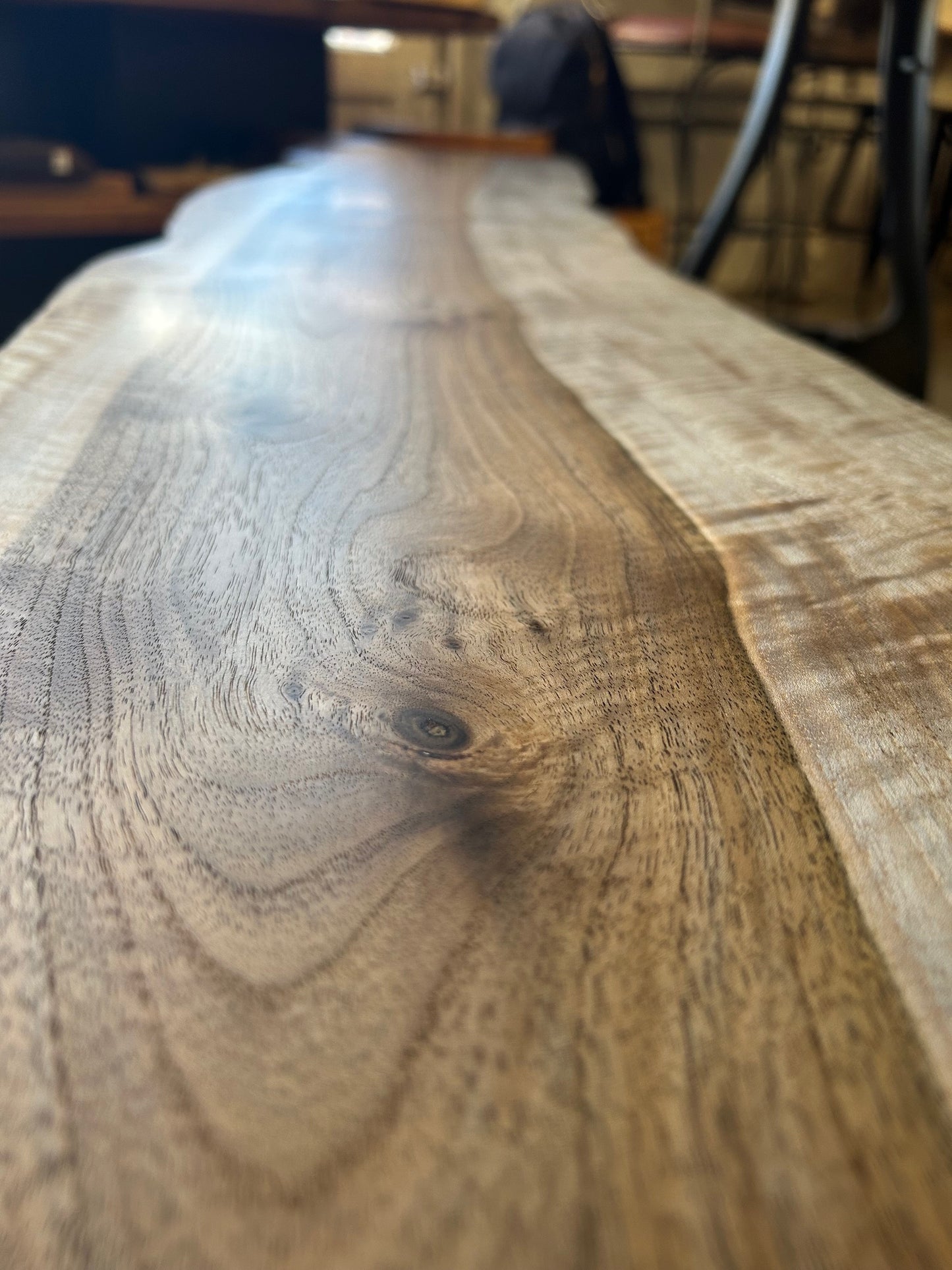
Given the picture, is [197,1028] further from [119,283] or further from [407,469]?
[119,283]

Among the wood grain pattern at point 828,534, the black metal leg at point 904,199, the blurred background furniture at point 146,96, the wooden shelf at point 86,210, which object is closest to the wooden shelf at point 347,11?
the blurred background furniture at point 146,96

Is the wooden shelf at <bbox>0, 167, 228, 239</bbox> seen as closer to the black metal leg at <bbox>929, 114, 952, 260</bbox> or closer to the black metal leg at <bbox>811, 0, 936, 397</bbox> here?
the black metal leg at <bbox>811, 0, 936, 397</bbox>

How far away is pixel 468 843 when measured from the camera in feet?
0.85

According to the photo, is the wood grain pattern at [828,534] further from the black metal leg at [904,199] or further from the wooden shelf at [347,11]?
the wooden shelf at [347,11]

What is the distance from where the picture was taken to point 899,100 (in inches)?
58.0

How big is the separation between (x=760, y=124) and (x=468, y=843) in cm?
161

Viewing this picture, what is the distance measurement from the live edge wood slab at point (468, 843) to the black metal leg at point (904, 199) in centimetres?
114

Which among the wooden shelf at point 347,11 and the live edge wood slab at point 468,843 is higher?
the wooden shelf at point 347,11

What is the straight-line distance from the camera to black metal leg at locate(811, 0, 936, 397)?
1.46 meters

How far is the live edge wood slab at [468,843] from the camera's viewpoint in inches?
7.1

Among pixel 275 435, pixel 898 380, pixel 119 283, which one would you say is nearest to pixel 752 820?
pixel 275 435

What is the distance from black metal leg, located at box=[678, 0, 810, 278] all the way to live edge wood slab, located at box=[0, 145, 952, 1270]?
4.04 feet

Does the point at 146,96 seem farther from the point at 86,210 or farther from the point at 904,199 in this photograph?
the point at 904,199

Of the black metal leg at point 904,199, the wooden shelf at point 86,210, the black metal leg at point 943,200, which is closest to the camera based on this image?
the black metal leg at point 904,199
